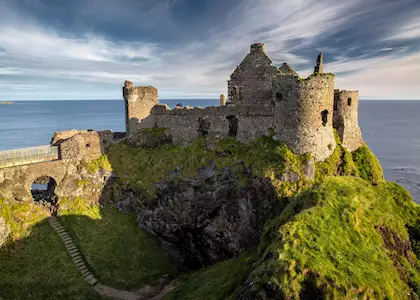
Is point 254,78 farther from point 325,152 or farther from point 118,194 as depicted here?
point 118,194

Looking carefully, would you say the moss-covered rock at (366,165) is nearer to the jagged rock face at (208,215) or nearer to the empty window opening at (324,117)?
the empty window opening at (324,117)

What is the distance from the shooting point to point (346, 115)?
2875 centimetres

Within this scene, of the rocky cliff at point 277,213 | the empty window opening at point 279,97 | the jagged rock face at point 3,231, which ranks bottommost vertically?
the jagged rock face at point 3,231

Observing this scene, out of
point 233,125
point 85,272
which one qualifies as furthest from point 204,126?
point 85,272

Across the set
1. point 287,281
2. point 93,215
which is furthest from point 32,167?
point 287,281

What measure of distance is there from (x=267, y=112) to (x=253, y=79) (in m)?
5.46

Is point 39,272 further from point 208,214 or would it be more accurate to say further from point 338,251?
point 338,251

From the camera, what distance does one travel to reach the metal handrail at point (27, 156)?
2753 centimetres

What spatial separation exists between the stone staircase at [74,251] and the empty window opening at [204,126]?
16881 mm

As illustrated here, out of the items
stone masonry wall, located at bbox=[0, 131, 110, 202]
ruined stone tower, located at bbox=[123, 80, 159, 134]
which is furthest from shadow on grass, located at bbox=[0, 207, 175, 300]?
ruined stone tower, located at bbox=[123, 80, 159, 134]

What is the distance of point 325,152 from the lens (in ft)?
85.4

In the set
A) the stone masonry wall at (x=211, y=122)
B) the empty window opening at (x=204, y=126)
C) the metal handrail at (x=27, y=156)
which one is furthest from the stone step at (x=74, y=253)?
the empty window opening at (x=204, y=126)

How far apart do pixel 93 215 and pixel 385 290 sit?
26.6 meters

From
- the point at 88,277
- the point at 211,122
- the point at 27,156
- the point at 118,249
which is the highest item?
the point at 211,122
